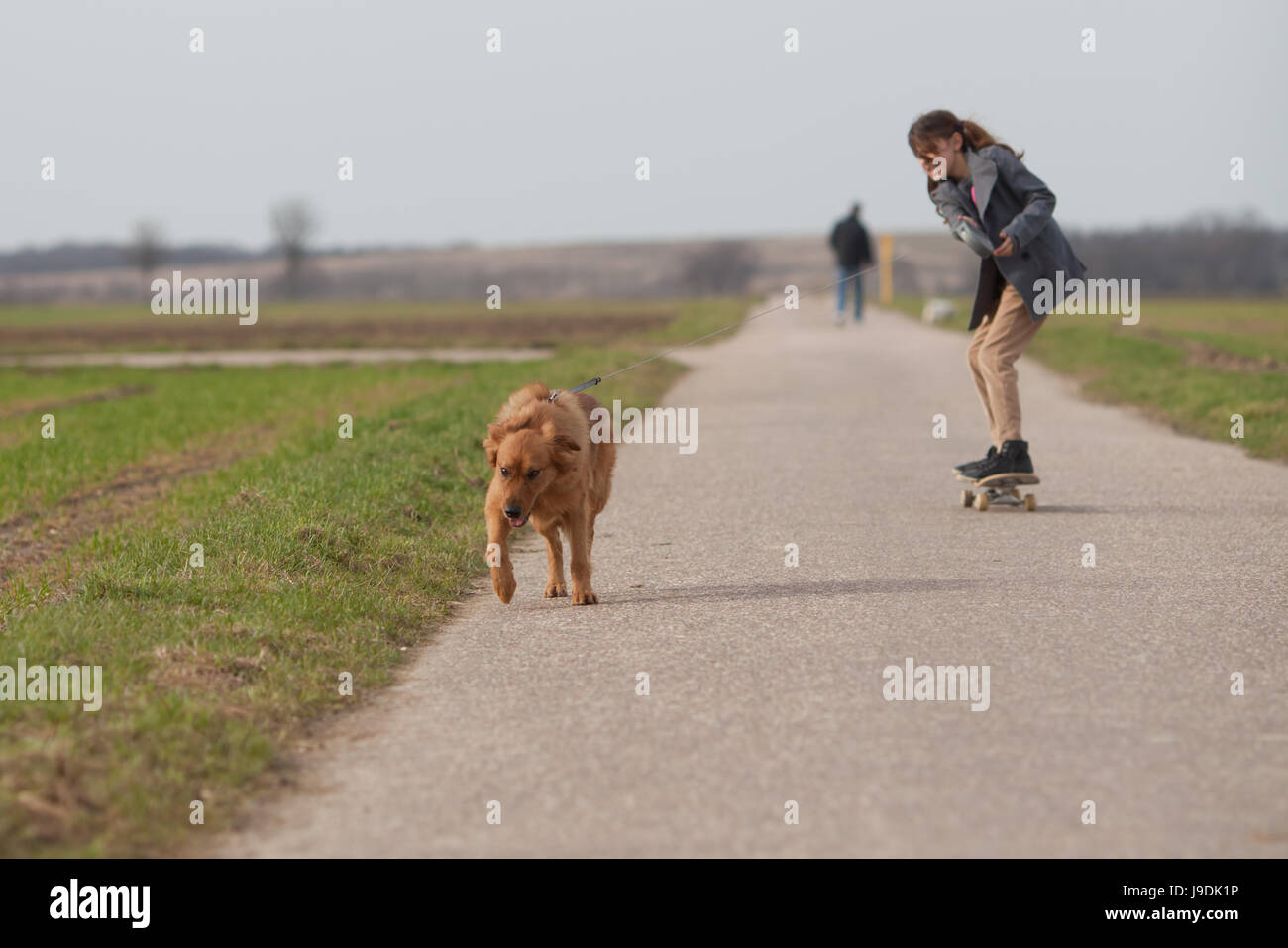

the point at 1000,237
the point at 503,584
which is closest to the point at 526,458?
the point at 503,584

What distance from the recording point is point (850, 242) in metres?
30.4

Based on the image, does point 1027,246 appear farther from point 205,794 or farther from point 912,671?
point 205,794

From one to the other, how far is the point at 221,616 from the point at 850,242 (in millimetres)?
25638

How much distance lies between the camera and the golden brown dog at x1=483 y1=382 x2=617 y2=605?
21.3 feet

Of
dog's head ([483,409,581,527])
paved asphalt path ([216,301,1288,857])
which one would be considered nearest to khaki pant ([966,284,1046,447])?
paved asphalt path ([216,301,1288,857])

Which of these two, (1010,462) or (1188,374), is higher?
(1188,374)

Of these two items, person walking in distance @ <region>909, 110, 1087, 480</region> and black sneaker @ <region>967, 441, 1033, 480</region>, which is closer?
person walking in distance @ <region>909, 110, 1087, 480</region>

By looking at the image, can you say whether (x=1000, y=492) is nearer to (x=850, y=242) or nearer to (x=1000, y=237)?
(x=1000, y=237)

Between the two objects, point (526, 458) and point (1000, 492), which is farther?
point (1000, 492)

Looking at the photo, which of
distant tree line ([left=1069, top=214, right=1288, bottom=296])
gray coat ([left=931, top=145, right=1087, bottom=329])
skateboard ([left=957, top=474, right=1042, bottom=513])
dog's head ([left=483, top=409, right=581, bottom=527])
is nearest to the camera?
dog's head ([left=483, top=409, right=581, bottom=527])

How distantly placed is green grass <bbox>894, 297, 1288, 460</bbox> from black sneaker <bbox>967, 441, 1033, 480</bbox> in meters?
3.90

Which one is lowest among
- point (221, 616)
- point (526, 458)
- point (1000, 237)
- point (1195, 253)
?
point (221, 616)

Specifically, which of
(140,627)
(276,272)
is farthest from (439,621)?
(276,272)

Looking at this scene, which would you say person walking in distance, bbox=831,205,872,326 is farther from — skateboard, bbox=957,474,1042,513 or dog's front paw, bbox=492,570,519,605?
dog's front paw, bbox=492,570,519,605
